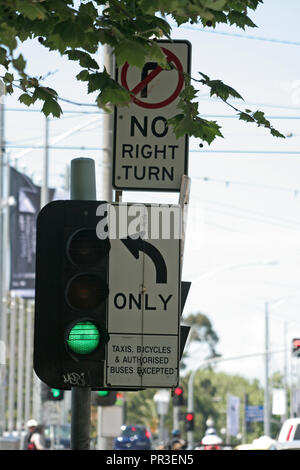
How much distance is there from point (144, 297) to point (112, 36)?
1439mm

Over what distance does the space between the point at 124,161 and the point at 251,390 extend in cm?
13380

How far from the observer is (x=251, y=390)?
458ft

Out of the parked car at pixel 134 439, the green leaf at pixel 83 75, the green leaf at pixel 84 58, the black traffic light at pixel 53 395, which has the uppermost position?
the green leaf at pixel 84 58

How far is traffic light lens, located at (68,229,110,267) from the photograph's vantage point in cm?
682

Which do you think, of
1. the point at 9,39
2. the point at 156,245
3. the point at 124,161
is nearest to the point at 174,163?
the point at 124,161

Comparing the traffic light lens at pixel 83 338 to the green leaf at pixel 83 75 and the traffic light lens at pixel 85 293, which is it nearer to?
the traffic light lens at pixel 85 293

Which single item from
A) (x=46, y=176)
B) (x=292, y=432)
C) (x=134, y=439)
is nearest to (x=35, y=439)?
(x=292, y=432)

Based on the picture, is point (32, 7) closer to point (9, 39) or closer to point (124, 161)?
point (9, 39)

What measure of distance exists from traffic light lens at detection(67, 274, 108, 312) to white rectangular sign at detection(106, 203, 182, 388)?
0.07 metres

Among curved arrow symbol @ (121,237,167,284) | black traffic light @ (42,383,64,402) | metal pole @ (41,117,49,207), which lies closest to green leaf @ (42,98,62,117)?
curved arrow symbol @ (121,237,167,284)

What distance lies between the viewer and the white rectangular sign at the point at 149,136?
7.46m

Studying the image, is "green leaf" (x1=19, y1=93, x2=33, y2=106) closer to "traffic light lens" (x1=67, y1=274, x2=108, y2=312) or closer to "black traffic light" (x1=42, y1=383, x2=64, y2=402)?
"traffic light lens" (x1=67, y1=274, x2=108, y2=312)

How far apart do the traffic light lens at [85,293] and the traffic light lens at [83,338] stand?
105mm

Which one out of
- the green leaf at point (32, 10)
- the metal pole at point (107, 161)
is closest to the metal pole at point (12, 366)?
the metal pole at point (107, 161)
